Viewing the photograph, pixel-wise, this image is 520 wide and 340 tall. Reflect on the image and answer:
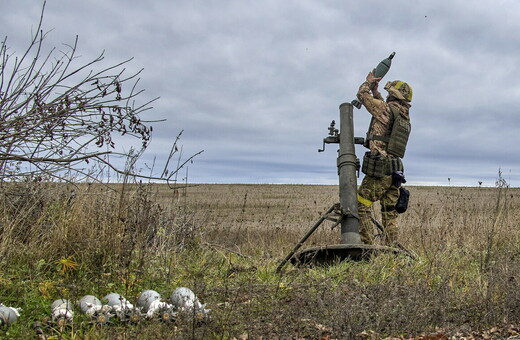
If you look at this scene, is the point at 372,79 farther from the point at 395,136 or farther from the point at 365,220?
the point at 365,220

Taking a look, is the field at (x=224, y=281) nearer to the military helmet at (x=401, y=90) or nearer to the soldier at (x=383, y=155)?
the soldier at (x=383, y=155)

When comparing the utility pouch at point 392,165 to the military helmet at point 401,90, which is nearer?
the utility pouch at point 392,165

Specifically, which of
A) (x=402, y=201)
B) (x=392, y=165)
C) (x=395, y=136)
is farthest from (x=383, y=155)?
(x=402, y=201)

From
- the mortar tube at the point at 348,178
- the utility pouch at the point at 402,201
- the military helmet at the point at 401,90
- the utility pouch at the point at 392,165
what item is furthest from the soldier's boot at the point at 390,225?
the military helmet at the point at 401,90

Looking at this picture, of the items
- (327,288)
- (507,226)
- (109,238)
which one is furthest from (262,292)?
(507,226)

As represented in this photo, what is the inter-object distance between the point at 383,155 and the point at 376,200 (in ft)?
2.43

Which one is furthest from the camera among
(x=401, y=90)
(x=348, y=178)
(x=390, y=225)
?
(x=401, y=90)

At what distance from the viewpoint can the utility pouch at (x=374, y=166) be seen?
8.20 meters

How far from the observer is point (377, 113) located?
27.6 ft

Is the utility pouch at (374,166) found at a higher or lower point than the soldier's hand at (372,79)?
lower

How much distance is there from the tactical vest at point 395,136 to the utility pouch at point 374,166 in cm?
30

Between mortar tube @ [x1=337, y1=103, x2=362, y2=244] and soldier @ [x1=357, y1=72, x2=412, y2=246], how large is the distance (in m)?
0.62

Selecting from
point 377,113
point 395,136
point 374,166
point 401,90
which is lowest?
point 374,166

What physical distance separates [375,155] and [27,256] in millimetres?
5324
